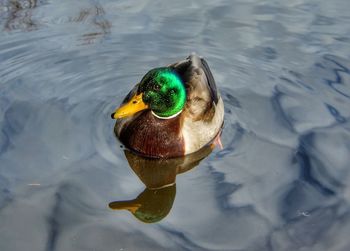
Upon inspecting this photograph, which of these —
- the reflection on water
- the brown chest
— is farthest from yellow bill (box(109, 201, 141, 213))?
the reflection on water

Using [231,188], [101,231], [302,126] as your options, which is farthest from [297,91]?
[101,231]

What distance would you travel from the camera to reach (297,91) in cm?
675

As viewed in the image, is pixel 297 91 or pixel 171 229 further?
pixel 297 91

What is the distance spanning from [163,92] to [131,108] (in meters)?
0.31

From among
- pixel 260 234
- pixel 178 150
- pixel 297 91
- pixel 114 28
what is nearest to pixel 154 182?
pixel 178 150

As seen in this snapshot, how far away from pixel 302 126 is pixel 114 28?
2.93 meters

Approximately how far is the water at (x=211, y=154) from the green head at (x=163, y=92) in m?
0.53

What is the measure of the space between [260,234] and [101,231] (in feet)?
3.74

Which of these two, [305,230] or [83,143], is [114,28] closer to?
[83,143]

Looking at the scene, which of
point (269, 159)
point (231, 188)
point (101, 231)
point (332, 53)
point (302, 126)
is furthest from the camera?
point (332, 53)

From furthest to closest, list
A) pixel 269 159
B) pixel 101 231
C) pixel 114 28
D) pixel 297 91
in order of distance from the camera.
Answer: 1. pixel 114 28
2. pixel 297 91
3. pixel 269 159
4. pixel 101 231

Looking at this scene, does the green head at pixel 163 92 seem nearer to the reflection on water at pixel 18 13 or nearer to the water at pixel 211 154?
the water at pixel 211 154

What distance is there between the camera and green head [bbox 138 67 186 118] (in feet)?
18.3

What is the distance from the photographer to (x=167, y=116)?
579 cm
